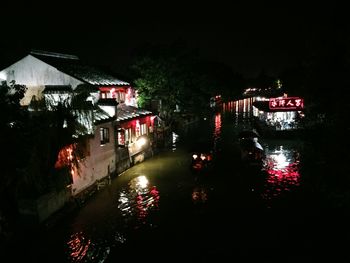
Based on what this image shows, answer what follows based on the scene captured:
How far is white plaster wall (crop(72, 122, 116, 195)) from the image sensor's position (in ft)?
85.5

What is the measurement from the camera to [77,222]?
71.8 feet

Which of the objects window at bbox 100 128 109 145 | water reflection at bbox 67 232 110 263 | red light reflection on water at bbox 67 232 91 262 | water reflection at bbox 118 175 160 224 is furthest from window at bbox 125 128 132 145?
water reflection at bbox 67 232 110 263

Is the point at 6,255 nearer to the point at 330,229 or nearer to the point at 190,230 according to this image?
the point at 190,230

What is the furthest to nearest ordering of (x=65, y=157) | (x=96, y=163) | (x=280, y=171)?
(x=280, y=171) → (x=96, y=163) → (x=65, y=157)

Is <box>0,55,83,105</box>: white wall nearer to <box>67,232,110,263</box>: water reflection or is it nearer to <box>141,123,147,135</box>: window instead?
<box>141,123,147,135</box>: window

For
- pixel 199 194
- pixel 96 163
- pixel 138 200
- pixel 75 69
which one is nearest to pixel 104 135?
pixel 96 163

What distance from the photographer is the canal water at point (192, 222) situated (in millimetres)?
17750

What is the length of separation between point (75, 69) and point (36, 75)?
4649mm

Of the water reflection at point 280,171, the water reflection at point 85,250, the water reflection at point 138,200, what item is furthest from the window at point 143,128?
the water reflection at point 85,250

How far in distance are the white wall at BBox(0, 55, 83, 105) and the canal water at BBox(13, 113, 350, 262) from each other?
38.7ft

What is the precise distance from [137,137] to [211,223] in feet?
67.0

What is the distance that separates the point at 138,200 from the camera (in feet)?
85.0

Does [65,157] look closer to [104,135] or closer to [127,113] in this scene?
[104,135]

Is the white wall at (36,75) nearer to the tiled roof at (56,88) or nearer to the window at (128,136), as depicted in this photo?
the tiled roof at (56,88)
